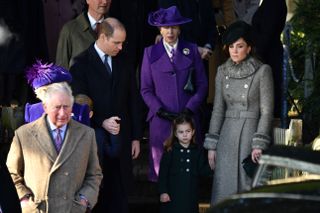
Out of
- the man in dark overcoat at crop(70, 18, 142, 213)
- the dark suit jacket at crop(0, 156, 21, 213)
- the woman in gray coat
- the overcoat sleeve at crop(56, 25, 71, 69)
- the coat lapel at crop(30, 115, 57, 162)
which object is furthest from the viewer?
the overcoat sleeve at crop(56, 25, 71, 69)

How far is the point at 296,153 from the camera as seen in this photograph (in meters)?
5.45

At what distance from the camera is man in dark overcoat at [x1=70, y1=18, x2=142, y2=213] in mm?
9227

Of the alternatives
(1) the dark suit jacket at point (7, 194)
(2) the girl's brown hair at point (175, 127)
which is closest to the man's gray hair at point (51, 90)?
(1) the dark suit jacket at point (7, 194)

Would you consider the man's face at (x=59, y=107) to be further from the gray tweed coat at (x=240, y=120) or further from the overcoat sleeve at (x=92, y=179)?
the gray tweed coat at (x=240, y=120)

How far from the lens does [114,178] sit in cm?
941

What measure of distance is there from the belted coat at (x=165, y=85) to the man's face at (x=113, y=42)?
0.85 metres

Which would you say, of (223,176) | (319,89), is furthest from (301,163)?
(319,89)

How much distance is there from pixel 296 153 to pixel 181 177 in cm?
411

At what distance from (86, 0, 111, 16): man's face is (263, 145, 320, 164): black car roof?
15.8 feet

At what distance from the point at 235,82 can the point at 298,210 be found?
15.4 feet

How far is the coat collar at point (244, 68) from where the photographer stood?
31.1 feet

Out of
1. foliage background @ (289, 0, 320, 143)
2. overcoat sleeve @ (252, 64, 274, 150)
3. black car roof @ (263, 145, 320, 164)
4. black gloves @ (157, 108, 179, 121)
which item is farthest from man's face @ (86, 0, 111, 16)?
black car roof @ (263, 145, 320, 164)

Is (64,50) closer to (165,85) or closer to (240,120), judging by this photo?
(165,85)

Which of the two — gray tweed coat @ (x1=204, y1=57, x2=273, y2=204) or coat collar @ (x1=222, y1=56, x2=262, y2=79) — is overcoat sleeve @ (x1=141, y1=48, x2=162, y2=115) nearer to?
gray tweed coat @ (x1=204, y1=57, x2=273, y2=204)
